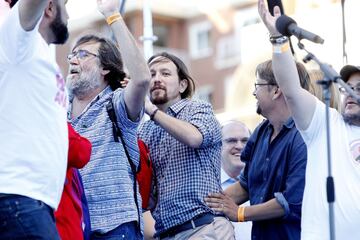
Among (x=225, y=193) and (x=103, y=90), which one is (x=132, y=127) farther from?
(x=225, y=193)

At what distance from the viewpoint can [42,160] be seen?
4328 mm

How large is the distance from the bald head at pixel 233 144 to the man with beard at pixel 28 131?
3.29 metres

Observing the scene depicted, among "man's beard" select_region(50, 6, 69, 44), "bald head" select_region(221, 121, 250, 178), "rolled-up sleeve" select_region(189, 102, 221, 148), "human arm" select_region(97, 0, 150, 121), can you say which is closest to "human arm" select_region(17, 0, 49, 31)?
"man's beard" select_region(50, 6, 69, 44)

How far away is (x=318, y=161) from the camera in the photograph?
5.55m

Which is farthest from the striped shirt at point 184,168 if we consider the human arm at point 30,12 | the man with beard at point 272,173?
the human arm at point 30,12

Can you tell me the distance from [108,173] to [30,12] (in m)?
1.51

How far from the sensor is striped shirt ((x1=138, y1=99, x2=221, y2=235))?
5.88 metres

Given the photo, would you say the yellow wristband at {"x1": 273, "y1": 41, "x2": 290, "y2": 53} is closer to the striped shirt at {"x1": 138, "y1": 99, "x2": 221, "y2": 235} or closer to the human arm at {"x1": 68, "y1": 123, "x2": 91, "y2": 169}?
the striped shirt at {"x1": 138, "y1": 99, "x2": 221, "y2": 235}

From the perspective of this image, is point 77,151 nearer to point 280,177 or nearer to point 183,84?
point 183,84

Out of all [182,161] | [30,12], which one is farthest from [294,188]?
[30,12]

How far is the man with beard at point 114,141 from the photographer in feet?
18.0

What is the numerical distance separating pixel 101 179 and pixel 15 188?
4.38 ft

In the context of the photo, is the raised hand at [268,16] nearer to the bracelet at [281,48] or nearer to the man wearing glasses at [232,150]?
the bracelet at [281,48]

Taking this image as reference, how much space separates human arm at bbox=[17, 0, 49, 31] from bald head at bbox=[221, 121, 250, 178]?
355 cm
